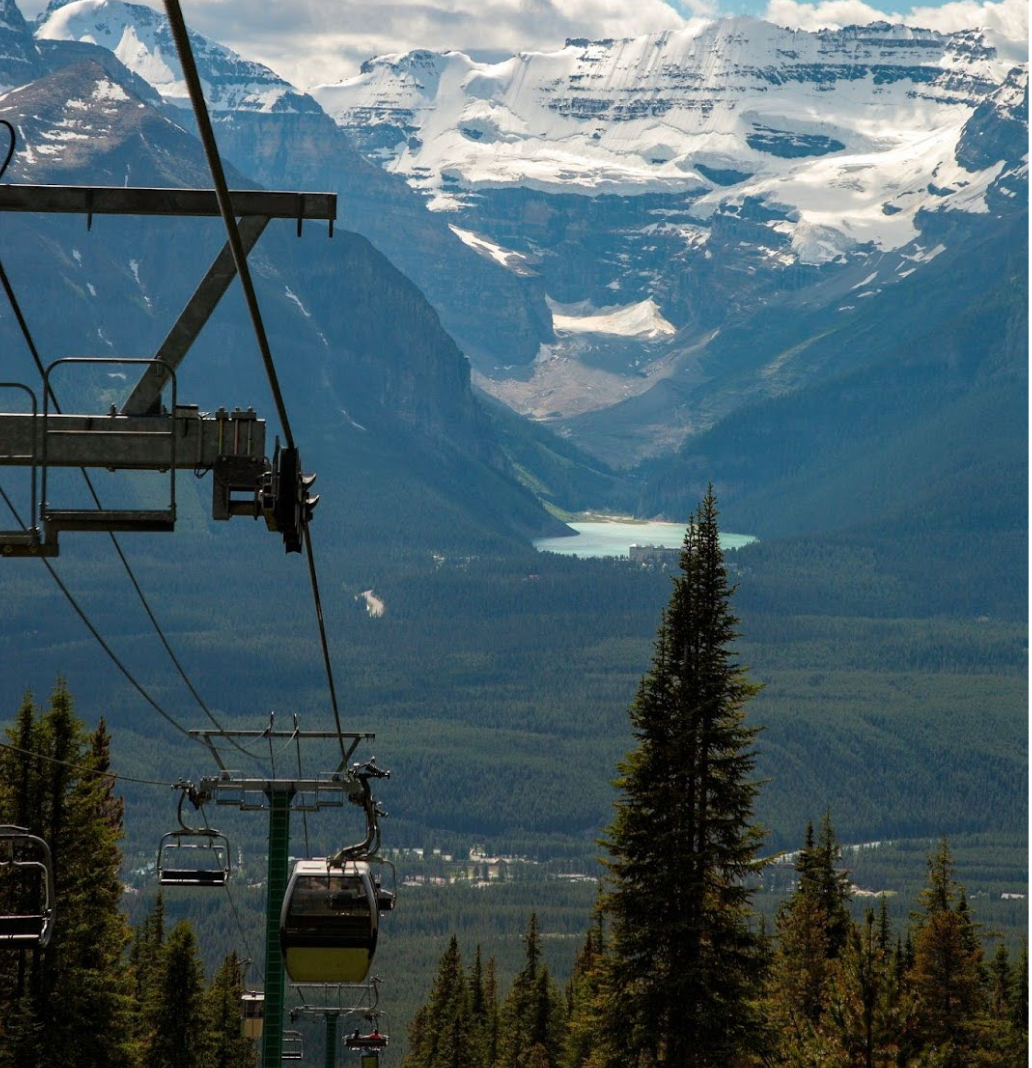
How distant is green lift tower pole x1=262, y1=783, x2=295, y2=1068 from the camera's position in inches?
1766

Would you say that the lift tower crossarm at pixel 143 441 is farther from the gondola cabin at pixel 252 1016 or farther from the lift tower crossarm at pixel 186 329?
the gondola cabin at pixel 252 1016

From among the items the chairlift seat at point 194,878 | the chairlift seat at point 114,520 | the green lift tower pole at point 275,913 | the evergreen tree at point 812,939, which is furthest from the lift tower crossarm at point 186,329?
the evergreen tree at point 812,939

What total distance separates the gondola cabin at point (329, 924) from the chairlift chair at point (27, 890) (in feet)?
14.3

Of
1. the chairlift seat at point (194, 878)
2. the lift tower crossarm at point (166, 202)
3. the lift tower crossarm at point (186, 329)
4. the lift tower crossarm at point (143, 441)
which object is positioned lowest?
the chairlift seat at point (194, 878)

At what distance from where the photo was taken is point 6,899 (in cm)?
6119

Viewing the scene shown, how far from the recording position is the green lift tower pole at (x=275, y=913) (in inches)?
1766

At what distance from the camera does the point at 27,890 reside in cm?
6153

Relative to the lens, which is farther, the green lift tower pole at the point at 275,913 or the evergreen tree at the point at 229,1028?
the evergreen tree at the point at 229,1028

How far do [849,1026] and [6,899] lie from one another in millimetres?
23307

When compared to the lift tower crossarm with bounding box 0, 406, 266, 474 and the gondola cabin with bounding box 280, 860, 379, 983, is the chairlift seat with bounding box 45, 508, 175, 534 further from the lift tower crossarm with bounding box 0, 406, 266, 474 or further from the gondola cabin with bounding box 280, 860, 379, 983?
the gondola cabin with bounding box 280, 860, 379, 983

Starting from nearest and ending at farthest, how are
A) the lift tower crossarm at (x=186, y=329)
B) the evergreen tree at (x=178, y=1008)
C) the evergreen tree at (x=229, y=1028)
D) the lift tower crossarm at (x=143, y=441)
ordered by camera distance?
the lift tower crossarm at (x=143, y=441), the lift tower crossarm at (x=186, y=329), the evergreen tree at (x=178, y=1008), the evergreen tree at (x=229, y=1028)

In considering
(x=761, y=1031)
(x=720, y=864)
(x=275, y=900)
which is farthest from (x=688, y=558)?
(x=275, y=900)

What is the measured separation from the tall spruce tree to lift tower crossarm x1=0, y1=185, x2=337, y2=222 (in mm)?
28674

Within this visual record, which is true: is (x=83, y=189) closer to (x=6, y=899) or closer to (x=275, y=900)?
(x=275, y=900)
